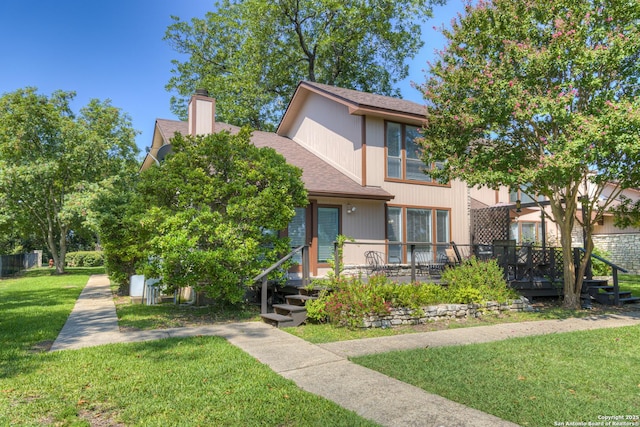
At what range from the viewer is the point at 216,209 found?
9445mm

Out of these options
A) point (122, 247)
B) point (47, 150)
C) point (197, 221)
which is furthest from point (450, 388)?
point (47, 150)

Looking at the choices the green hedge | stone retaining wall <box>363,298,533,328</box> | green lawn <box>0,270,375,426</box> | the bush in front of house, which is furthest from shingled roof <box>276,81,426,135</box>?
the green hedge

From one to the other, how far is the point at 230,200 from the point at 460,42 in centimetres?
635

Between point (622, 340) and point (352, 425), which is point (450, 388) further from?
point (622, 340)

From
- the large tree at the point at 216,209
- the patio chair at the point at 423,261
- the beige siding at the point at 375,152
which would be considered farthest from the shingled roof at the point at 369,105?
the patio chair at the point at 423,261

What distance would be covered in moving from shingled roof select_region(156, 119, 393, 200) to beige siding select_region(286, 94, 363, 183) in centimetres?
27

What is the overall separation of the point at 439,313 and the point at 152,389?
600 cm

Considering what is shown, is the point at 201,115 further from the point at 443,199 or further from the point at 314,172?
the point at 443,199

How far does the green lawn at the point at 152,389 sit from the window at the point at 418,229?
25.1 feet

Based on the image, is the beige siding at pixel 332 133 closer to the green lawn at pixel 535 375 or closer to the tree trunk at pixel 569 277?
the tree trunk at pixel 569 277

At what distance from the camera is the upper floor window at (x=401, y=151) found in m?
13.4

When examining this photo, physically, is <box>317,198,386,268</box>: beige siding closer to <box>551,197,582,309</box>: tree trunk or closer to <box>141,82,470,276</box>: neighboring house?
<box>141,82,470,276</box>: neighboring house

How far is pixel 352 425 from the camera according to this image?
11.3 ft

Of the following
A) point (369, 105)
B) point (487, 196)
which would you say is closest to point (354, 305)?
point (369, 105)
